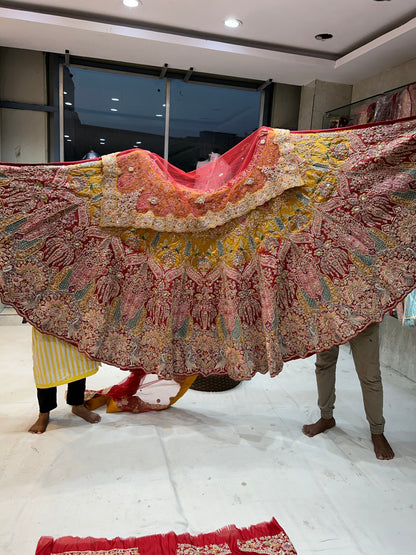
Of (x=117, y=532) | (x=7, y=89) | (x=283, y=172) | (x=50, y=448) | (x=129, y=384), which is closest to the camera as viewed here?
(x=117, y=532)

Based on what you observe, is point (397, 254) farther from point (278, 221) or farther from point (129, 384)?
point (129, 384)

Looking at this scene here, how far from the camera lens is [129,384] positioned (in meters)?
2.49

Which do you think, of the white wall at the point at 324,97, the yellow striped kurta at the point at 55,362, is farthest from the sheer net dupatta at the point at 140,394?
the white wall at the point at 324,97

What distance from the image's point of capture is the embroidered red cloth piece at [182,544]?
1448 millimetres

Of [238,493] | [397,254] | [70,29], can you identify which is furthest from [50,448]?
[70,29]

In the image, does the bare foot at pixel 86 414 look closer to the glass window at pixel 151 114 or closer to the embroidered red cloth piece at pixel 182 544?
the embroidered red cloth piece at pixel 182 544

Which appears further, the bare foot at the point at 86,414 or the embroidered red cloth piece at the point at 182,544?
the bare foot at the point at 86,414

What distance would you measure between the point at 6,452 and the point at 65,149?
3.37m

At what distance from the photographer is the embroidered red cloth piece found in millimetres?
1448

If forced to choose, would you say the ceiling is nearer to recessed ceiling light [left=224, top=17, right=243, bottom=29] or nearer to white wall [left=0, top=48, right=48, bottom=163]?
recessed ceiling light [left=224, top=17, right=243, bottom=29]

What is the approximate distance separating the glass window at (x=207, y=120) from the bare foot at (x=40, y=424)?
126 inches

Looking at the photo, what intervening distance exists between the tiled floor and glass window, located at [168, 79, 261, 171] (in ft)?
9.69

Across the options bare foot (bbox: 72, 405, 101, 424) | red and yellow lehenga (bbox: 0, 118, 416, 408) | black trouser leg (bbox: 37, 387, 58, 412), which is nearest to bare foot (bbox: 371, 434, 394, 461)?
red and yellow lehenga (bbox: 0, 118, 416, 408)

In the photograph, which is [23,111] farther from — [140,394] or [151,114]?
[140,394]
